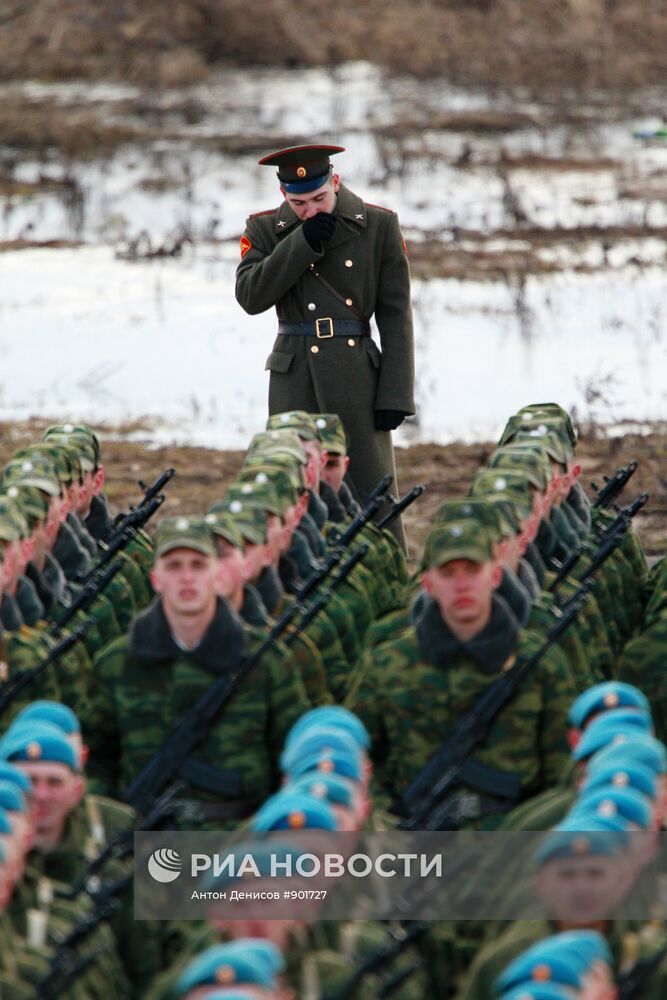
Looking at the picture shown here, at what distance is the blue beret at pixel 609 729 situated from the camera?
6.50 meters

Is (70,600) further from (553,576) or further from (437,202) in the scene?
(437,202)

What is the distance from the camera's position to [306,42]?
30.3m

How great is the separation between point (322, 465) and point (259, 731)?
8.47 ft

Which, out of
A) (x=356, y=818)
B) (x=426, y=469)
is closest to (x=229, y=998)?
(x=356, y=818)

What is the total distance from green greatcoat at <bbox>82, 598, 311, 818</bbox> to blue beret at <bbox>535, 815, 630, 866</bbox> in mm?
1696

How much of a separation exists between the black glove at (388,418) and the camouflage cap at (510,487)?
1623mm

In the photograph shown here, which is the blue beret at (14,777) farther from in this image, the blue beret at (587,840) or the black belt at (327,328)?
the black belt at (327,328)

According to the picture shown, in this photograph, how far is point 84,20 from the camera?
101ft

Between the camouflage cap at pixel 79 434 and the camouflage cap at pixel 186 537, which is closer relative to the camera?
the camouflage cap at pixel 186 537

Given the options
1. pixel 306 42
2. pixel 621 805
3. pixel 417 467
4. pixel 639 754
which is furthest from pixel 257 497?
pixel 306 42

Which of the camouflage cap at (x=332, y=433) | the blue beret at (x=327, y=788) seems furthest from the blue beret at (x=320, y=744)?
the camouflage cap at (x=332, y=433)

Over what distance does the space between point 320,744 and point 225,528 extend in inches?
66.1

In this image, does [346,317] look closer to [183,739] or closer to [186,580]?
[186,580]

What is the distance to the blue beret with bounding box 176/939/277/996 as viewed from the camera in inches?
199
